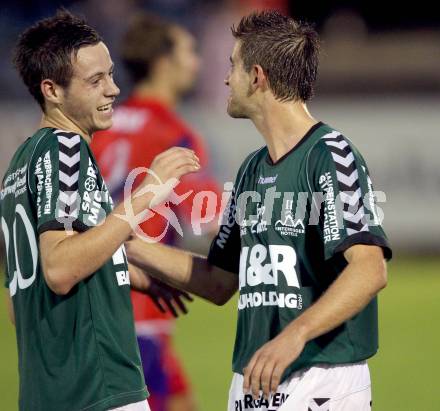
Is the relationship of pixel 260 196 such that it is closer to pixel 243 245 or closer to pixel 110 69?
pixel 243 245

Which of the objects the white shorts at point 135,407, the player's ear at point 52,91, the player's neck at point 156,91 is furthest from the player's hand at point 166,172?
the player's neck at point 156,91

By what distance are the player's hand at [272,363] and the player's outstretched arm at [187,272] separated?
1.04 m

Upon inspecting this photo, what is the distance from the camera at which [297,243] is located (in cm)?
434

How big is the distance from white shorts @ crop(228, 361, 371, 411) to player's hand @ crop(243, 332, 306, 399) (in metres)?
0.43

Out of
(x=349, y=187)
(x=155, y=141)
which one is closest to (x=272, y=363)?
(x=349, y=187)

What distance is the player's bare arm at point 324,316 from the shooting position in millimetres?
3832

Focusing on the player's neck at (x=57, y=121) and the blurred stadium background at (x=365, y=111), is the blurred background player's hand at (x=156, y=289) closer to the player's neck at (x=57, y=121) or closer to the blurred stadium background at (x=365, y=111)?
the player's neck at (x=57, y=121)

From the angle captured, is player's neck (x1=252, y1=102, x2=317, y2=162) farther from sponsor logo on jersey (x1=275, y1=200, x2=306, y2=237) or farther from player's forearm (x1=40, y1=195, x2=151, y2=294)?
player's forearm (x1=40, y1=195, x2=151, y2=294)

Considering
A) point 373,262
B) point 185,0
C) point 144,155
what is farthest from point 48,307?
point 185,0

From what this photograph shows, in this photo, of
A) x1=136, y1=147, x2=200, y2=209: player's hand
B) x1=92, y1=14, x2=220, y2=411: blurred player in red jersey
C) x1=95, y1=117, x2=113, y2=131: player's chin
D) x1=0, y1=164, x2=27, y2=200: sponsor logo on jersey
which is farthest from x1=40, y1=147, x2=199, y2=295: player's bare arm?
x1=92, y1=14, x2=220, y2=411: blurred player in red jersey

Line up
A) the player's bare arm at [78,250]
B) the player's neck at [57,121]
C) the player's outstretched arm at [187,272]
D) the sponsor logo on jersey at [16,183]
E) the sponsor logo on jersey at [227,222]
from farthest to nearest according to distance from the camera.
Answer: the player's outstretched arm at [187,272] → the sponsor logo on jersey at [227,222] → the player's neck at [57,121] → the sponsor logo on jersey at [16,183] → the player's bare arm at [78,250]

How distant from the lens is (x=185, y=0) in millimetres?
18062

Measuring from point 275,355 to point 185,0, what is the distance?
14747 millimetres

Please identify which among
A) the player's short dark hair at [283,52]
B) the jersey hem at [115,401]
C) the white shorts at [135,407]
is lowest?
the white shorts at [135,407]
